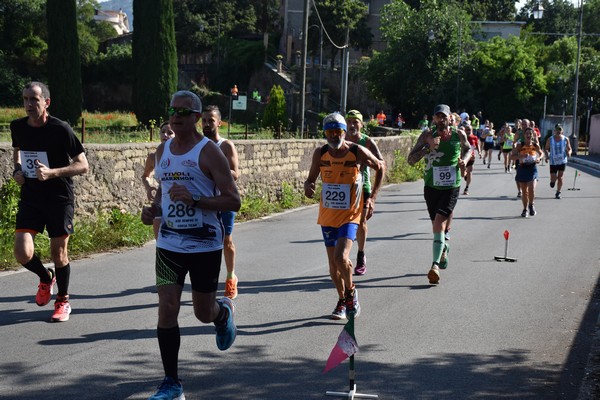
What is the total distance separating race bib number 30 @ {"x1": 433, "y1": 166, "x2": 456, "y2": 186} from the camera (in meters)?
9.99

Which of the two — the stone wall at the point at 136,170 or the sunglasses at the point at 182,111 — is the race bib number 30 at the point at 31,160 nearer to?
the sunglasses at the point at 182,111

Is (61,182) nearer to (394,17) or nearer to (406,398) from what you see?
(406,398)

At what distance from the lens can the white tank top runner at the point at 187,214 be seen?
17.3 ft

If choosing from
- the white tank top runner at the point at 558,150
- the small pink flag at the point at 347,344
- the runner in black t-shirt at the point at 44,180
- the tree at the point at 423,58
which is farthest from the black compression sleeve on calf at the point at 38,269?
the tree at the point at 423,58

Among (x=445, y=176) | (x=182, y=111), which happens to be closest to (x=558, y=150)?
(x=445, y=176)

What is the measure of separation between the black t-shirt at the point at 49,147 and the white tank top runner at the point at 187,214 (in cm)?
218

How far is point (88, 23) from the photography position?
293 ft

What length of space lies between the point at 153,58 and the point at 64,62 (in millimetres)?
4542

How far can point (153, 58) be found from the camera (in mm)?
44438

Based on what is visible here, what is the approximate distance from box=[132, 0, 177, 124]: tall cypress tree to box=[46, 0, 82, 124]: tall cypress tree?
3.25 metres

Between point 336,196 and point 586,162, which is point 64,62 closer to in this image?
point 586,162

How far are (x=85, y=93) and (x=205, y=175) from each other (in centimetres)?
7058

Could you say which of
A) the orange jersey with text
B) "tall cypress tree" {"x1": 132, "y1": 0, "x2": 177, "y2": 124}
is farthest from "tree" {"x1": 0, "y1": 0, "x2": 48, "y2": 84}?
the orange jersey with text

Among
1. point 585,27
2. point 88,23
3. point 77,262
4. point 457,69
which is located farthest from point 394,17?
point 77,262
